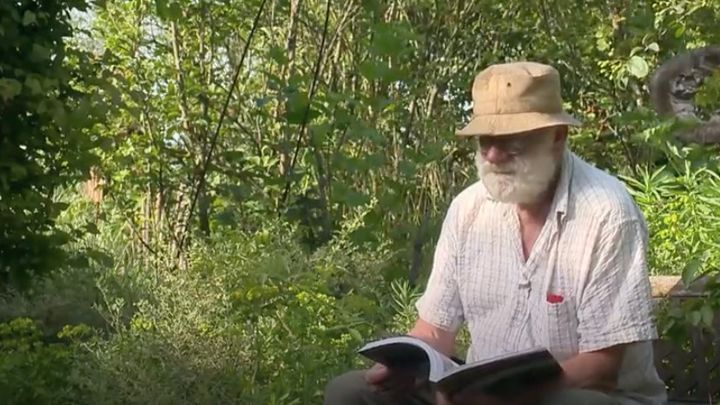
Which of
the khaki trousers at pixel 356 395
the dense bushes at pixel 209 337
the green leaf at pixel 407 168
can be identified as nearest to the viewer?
the khaki trousers at pixel 356 395

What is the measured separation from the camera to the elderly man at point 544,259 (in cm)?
345

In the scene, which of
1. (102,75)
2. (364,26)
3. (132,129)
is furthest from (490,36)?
(102,75)

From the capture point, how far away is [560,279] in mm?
3547

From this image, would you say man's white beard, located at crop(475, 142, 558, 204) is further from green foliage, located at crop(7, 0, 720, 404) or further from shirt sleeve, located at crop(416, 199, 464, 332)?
green foliage, located at crop(7, 0, 720, 404)

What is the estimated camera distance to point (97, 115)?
6484mm

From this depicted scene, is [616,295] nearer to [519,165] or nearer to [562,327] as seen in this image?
[562,327]

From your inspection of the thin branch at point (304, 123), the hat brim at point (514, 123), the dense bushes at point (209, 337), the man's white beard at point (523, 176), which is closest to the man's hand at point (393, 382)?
the man's white beard at point (523, 176)

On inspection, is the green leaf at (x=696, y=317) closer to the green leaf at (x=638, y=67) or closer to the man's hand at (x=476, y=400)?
the man's hand at (x=476, y=400)

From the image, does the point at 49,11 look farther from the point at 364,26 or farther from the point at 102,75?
the point at 364,26

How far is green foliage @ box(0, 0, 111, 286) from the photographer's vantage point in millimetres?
6348

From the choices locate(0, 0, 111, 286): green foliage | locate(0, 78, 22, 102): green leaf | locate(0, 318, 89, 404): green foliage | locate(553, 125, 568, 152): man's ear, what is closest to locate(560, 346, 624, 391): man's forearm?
locate(553, 125, 568, 152): man's ear

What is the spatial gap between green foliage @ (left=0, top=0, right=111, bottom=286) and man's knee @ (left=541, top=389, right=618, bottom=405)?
361 centimetres

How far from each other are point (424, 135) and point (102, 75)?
97.2 inches

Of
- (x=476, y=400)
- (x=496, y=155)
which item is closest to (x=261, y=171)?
(x=496, y=155)
